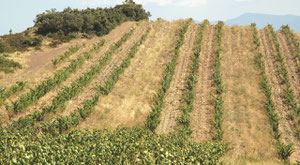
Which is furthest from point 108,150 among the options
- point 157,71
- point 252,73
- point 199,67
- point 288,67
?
point 288,67

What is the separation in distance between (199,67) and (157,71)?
5.35 meters

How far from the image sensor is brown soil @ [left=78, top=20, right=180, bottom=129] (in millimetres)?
15992

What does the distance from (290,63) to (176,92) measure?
16.9m

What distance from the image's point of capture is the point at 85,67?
79.8ft

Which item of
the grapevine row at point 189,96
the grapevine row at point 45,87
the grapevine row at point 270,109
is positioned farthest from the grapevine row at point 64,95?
the grapevine row at point 270,109

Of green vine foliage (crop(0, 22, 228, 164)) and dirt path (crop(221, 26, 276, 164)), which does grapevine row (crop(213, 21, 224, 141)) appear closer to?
dirt path (crop(221, 26, 276, 164))

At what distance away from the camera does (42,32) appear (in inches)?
1348

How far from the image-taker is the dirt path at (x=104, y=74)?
1723cm

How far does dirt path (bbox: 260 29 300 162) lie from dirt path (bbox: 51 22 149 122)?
16.2 metres

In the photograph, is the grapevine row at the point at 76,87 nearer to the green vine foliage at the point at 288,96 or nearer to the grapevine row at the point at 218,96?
the grapevine row at the point at 218,96

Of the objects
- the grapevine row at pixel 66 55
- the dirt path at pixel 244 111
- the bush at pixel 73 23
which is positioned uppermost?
the bush at pixel 73 23

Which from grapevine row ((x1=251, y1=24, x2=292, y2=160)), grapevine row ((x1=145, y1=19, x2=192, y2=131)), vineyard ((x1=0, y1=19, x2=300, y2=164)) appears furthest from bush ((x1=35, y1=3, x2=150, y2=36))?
grapevine row ((x1=251, y1=24, x2=292, y2=160))

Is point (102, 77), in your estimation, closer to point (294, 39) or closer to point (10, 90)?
point (10, 90)

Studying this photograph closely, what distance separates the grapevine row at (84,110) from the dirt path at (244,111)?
10.2m
